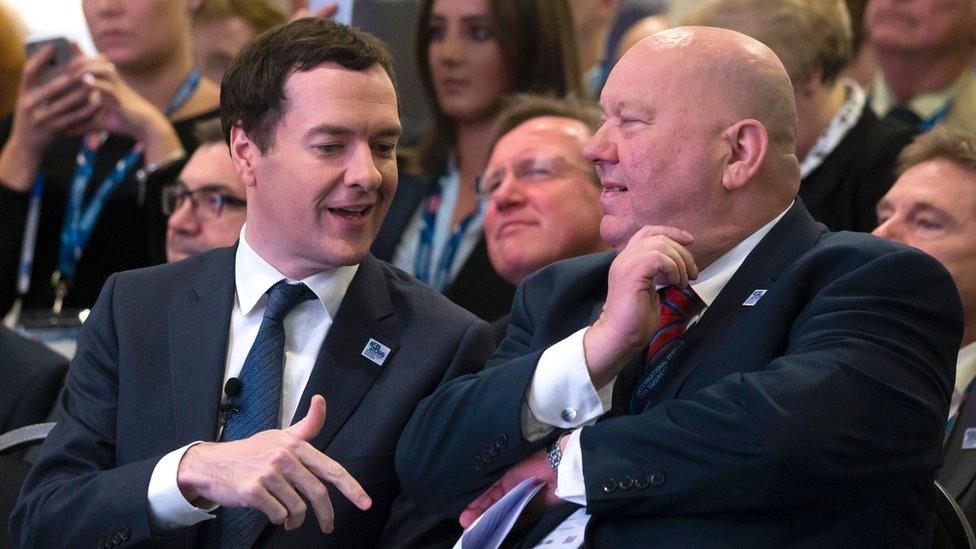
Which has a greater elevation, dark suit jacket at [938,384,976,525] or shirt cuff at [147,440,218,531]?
shirt cuff at [147,440,218,531]

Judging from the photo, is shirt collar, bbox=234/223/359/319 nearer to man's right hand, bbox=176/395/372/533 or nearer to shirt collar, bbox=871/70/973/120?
man's right hand, bbox=176/395/372/533

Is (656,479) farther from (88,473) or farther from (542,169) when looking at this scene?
(542,169)

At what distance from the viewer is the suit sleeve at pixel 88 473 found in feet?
9.26

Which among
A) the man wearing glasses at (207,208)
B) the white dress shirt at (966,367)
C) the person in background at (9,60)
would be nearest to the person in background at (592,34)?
the man wearing glasses at (207,208)

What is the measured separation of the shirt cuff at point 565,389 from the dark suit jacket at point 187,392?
0.41 meters

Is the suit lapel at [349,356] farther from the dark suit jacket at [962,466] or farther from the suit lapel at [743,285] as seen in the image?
the dark suit jacket at [962,466]

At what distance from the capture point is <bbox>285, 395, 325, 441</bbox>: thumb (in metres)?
2.66

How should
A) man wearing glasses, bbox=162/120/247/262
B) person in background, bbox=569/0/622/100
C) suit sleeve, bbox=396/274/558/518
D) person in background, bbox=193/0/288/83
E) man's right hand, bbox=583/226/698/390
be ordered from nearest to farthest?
man's right hand, bbox=583/226/698/390 → suit sleeve, bbox=396/274/558/518 → man wearing glasses, bbox=162/120/247/262 → person in background, bbox=193/0/288/83 → person in background, bbox=569/0/622/100

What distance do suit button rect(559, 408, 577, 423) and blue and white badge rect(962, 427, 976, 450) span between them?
1.13 m

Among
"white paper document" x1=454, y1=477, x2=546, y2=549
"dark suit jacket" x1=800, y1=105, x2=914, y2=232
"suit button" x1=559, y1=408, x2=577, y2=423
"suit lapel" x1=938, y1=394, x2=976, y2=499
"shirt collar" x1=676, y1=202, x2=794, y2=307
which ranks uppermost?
"shirt collar" x1=676, y1=202, x2=794, y2=307

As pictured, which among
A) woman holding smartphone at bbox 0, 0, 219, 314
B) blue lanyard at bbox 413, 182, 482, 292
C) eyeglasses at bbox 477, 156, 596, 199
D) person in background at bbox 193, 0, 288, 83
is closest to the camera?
eyeglasses at bbox 477, 156, 596, 199

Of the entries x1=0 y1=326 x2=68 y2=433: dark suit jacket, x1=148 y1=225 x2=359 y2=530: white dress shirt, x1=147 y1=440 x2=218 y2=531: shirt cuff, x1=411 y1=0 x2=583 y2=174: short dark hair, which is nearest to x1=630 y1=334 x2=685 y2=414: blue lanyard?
x1=148 y1=225 x2=359 y2=530: white dress shirt

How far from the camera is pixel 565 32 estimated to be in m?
4.89

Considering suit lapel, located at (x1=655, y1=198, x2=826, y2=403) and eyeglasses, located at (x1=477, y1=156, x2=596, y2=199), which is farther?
eyeglasses, located at (x1=477, y1=156, x2=596, y2=199)
